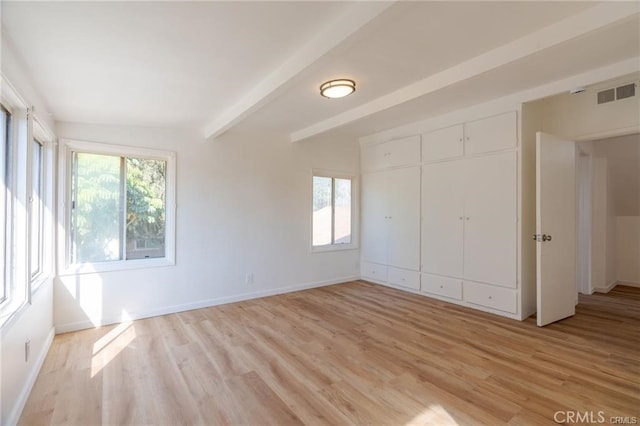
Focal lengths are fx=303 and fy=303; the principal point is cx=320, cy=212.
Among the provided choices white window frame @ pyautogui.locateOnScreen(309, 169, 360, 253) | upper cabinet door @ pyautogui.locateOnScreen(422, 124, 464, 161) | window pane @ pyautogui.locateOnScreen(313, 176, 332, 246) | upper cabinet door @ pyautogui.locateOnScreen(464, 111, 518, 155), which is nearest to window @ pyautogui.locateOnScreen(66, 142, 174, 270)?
white window frame @ pyautogui.locateOnScreen(309, 169, 360, 253)

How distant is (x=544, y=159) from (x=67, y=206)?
5212 mm

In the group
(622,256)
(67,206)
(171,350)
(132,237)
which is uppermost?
(67,206)

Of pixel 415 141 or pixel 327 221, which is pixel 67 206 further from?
pixel 415 141

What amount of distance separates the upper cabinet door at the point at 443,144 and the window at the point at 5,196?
171 inches

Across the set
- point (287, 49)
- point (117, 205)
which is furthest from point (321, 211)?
point (287, 49)

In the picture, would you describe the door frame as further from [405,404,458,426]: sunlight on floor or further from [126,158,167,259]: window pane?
[126,158,167,259]: window pane

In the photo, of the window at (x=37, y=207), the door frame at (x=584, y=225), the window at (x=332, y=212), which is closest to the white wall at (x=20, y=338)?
the window at (x=37, y=207)

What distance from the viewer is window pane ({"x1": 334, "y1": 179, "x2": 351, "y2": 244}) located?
5.39 m

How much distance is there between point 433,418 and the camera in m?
1.84

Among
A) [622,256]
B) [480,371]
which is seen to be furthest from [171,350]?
[622,256]

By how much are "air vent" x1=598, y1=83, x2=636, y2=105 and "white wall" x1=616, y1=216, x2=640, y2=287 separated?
3.28 meters

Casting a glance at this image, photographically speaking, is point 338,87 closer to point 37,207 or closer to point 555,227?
point 555,227

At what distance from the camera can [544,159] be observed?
3.30m

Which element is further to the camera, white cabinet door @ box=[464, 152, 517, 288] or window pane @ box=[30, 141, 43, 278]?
white cabinet door @ box=[464, 152, 517, 288]
